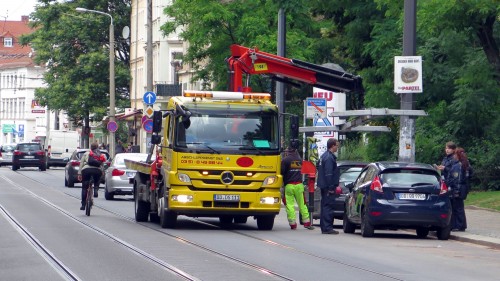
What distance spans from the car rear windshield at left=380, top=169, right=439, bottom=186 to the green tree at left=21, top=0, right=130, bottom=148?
63.8 m

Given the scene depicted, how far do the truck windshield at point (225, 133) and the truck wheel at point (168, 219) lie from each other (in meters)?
1.47

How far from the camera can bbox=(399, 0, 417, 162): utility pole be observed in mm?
27094

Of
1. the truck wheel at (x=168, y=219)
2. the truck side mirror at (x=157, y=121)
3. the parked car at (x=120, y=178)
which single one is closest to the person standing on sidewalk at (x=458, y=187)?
the truck wheel at (x=168, y=219)

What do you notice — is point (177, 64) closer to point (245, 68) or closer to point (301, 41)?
point (301, 41)

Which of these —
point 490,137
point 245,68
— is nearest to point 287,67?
point 245,68

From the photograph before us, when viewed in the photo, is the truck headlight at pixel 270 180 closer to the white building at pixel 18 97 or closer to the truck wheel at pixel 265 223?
the truck wheel at pixel 265 223

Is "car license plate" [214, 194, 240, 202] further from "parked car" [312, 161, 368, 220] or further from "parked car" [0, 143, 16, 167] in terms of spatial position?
"parked car" [0, 143, 16, 167]

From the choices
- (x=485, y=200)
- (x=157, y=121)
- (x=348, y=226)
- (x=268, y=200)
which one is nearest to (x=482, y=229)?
(x=348, y=226)

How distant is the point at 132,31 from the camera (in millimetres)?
92312

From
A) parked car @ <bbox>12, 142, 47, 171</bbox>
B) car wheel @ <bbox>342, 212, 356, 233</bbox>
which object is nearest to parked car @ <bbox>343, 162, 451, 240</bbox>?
car wheel @ <bbox>342, 212, 356, 233</bbox>

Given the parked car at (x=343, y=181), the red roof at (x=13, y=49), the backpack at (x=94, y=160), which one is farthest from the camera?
the red roof at (x=13, y=49)

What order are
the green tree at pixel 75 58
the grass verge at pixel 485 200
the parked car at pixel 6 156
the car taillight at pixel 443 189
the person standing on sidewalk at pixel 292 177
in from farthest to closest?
the green tree at pixel 75 58
the parked car at pixel 6 156
the grass verge at pixel 485 200
the person standing on sidewalk at pixel 292 177
the car taillight at pixel 443 189

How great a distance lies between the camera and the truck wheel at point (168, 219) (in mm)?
24281

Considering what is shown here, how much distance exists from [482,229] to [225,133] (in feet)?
19.0
